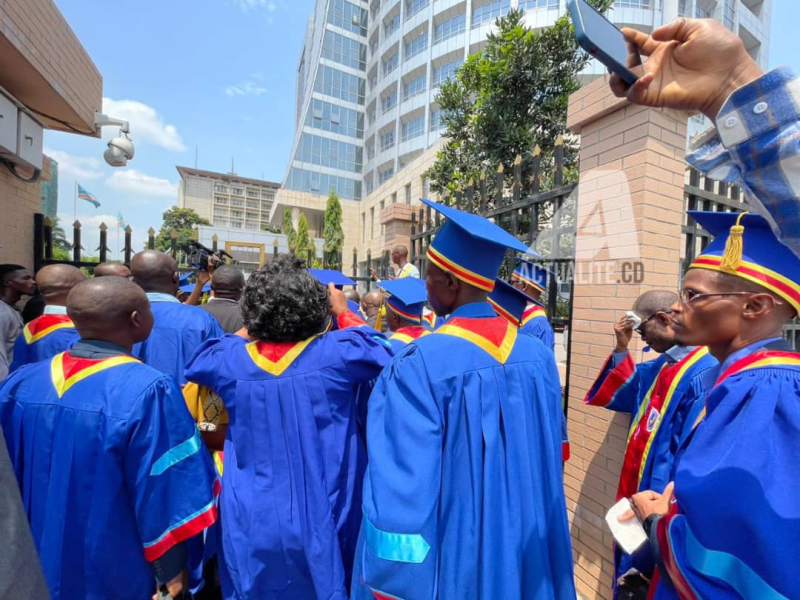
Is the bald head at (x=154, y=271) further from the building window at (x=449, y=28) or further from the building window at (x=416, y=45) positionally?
the building window at (x=416, y=45)

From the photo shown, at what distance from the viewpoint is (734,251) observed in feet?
4.23

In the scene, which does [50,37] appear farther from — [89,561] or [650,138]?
[650,138]

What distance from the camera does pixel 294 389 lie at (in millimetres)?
1847

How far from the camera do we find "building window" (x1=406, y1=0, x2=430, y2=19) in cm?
3203

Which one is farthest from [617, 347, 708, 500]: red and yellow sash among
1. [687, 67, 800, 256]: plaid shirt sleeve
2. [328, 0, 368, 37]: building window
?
[328, 0, 368, 37]: building window

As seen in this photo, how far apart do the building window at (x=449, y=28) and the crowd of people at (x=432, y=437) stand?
34222mm

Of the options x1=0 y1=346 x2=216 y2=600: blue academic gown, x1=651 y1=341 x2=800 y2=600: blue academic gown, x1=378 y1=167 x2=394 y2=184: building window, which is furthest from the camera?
x1=378 y1=167 x2=394 y2=184: building window

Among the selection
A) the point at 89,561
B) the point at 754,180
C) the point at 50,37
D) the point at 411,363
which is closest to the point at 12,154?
the point at 50,37

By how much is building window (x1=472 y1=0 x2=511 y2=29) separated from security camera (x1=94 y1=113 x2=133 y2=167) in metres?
28.9

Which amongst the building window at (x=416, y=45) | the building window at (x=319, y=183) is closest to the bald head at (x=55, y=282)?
the building window at (x=319, y=183)

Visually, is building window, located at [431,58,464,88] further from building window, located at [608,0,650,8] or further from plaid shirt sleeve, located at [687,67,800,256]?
plaid shirt sleeve, located at [687,67,800,256]

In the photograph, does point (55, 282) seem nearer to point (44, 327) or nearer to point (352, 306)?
point (44, 327)

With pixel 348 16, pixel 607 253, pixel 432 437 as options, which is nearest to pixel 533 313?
pixel 607 253

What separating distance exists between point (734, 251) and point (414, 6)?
39.3m
